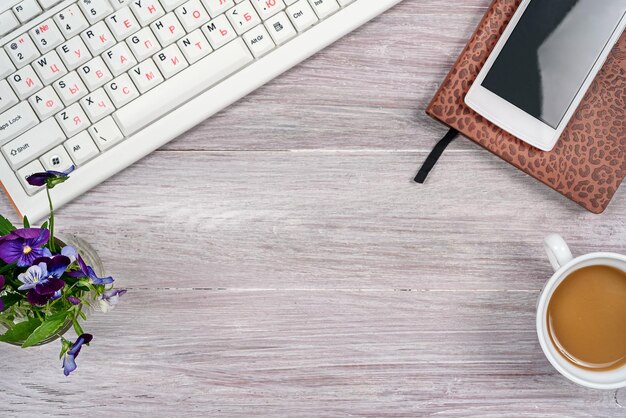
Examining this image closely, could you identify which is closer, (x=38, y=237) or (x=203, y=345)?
(x=38, y=237)

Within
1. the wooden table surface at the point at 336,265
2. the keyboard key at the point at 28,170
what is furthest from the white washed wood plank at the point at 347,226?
the keyboard key at the point at 28,170

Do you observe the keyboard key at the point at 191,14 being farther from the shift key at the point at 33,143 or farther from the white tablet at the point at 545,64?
the white tablet at the point at 545,64

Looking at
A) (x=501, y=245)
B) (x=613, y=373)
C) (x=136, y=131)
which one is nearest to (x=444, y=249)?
(x=501, y=245)

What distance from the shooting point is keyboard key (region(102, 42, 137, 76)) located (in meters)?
0.55

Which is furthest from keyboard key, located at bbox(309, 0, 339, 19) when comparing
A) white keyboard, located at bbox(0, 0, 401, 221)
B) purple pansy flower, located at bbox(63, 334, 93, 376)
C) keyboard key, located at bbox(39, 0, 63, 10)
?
purple pansy flower, located at bbox(63, 334, 93, 376)

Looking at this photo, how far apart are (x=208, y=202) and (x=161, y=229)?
5cm

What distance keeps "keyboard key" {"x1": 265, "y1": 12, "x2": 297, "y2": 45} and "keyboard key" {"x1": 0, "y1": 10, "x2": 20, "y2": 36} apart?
209 millimetres

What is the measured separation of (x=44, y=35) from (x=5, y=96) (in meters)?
0.06

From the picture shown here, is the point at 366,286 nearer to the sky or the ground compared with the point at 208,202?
nearer to the ground

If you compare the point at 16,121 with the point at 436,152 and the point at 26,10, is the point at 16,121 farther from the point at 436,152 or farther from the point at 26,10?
the point at 436,152

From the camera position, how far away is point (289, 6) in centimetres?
56

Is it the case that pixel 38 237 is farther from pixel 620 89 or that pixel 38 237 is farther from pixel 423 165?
pixel 620 89

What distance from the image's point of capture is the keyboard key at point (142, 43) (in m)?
0.55

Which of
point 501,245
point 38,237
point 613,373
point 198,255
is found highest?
point 38,237
